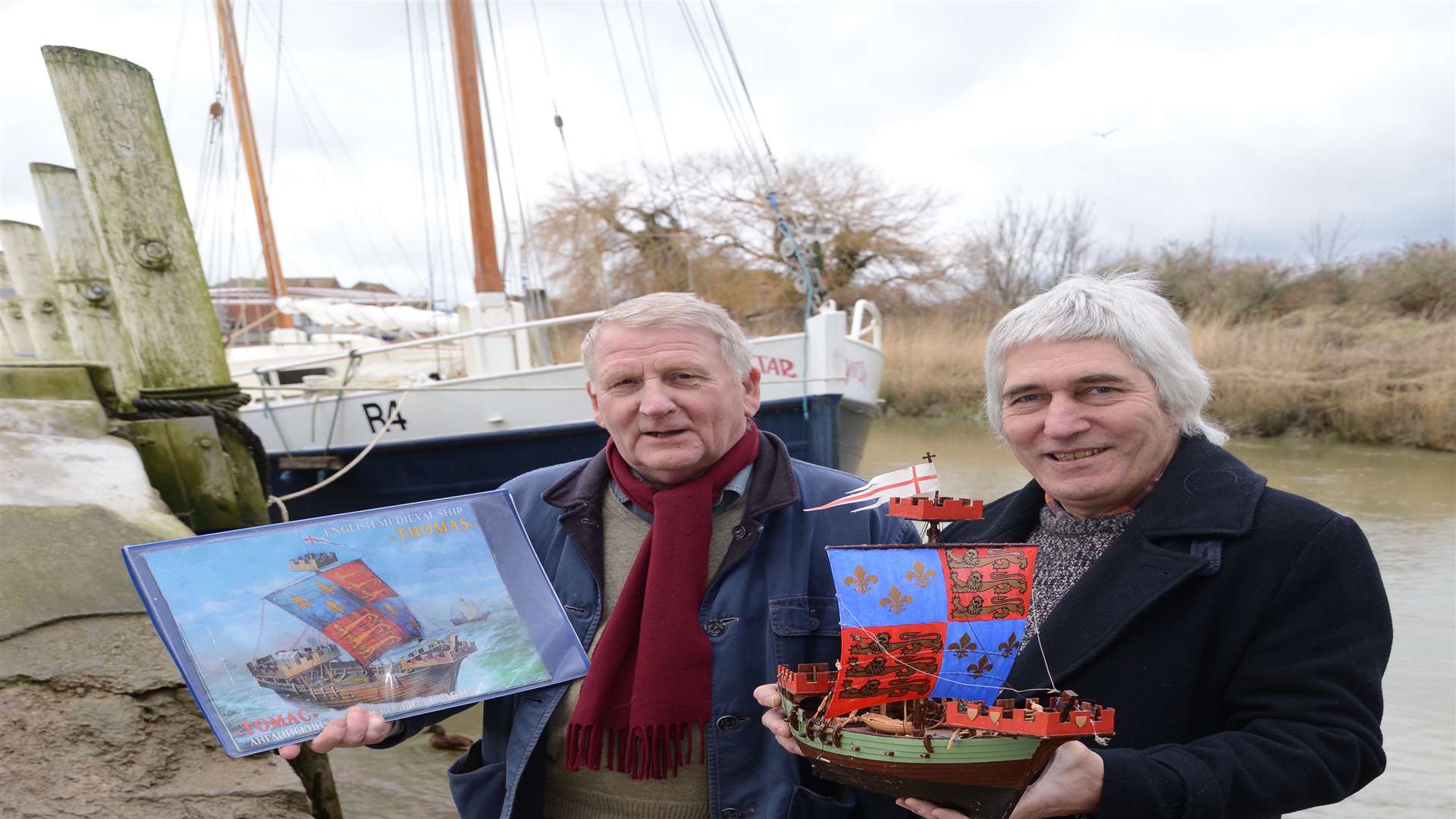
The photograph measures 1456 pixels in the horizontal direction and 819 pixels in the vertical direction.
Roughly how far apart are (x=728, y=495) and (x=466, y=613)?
0.57 m

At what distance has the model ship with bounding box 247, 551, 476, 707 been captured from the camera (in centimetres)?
165

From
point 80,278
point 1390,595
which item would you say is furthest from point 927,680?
point 1390,595

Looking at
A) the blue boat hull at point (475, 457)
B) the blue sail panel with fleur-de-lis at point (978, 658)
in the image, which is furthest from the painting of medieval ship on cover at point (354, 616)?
the blue boat hull at point (475, 457)

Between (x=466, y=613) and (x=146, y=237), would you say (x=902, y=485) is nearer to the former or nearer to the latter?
(x=466, y=613)

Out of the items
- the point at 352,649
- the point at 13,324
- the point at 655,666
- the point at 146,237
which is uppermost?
the point at 146,237

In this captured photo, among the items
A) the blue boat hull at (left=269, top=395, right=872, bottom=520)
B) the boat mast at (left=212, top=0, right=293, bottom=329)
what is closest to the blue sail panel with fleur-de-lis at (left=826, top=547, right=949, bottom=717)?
the blue boat hull at (left=269, top=395, right=872, bottom=520)

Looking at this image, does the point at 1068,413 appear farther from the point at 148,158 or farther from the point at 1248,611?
the point at 148,158

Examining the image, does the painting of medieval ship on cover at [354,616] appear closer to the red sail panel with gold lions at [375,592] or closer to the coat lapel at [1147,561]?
the red sail panel with gold lions at [375,592]

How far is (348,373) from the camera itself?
816cm

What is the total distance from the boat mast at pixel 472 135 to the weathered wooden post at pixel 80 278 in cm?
395

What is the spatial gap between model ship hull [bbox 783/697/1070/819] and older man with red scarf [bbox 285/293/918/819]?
46cm

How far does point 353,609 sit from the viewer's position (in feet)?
5.63

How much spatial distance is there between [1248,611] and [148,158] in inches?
190

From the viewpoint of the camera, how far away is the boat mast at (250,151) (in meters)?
20.0
